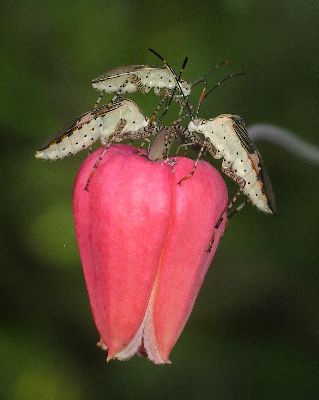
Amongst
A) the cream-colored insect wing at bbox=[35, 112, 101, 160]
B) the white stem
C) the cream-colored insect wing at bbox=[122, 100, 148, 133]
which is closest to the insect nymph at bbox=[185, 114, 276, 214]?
the cream-colored insect wing at bbox=[122, 100, 148, 133]

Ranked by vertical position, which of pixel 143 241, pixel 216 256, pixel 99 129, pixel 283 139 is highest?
pixel 99 129

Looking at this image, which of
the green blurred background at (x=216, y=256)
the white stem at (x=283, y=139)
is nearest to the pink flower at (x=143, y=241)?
the white stem at (x=283, y=139)

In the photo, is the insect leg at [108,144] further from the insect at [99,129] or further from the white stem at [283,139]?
the white stem at [283,139]

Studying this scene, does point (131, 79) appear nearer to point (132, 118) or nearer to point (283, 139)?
point (132, 118)

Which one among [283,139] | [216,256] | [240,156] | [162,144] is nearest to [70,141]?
[162,144]

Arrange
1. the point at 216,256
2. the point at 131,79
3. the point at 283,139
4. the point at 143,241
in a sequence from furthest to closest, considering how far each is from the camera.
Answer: the point at 216,256 → the point at 283,139 → the point at 131,79 → the point at 143,241

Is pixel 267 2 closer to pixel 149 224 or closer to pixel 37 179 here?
pixel 37 179

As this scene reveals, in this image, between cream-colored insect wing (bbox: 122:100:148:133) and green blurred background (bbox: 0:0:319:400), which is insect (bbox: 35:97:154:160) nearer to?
cream-colored insect wing (bbox: 122:100:148:133)

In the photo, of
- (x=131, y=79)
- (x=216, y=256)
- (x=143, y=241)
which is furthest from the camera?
(x=216, y=256)
